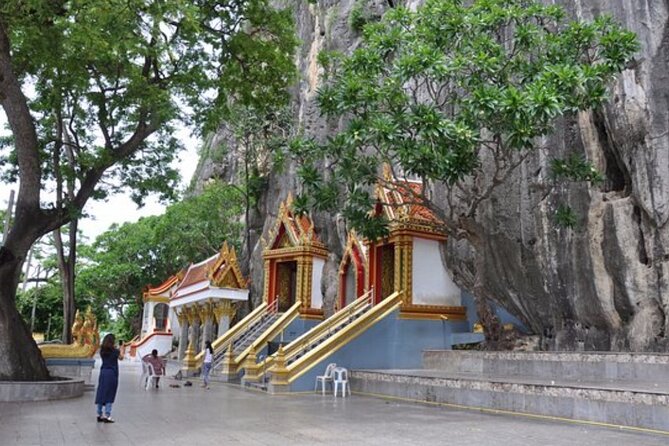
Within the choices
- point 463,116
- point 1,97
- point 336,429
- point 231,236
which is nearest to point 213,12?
point 1,97

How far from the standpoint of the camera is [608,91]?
1257 centimetres

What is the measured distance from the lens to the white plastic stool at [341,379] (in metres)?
13.8

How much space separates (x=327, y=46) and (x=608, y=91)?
16.5 metres

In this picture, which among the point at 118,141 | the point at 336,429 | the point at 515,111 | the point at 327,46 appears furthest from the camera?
the point at 327,46

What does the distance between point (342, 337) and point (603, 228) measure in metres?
6.55

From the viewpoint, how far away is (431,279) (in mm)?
17125

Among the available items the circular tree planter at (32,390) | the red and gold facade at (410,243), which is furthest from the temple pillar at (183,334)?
the circular tree planter at (32,390)

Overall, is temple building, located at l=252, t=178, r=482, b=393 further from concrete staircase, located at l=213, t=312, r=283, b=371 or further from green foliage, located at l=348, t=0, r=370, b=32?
green foliage, located at l=348, t=0, r=370, b=32

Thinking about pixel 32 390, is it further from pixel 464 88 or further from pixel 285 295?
pixel 285 295

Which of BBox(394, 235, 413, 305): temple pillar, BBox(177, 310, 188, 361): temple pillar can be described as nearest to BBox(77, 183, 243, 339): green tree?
BBox(177, 310, 188, 361): temple pillar

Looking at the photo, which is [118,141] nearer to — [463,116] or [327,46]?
[463,116]

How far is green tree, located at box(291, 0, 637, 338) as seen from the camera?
11359mm

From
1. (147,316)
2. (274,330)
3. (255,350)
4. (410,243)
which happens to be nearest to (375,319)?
(410,243)

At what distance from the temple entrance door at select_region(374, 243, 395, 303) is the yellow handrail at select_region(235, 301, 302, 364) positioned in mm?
3601
